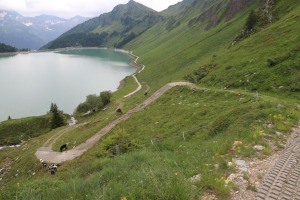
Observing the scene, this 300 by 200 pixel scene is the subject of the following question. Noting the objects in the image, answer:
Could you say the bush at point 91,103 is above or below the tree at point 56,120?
above

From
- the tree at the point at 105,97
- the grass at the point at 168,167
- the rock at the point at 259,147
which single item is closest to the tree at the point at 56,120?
the tree at the point at 105,97

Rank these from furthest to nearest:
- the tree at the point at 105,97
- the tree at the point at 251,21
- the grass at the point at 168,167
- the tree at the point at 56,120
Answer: the tree at the point at 105,97 → the tree at the point at 251,21 → the tree at the point at 56,120 → the grass at the point at 168,167

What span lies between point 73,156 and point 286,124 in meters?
28.5

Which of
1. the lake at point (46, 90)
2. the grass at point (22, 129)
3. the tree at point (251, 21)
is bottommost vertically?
the grass at point (22, 129)

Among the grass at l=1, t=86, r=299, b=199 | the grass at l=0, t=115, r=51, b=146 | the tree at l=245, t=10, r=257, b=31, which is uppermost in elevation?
the tree at l=245, t=10, r=257, b=31

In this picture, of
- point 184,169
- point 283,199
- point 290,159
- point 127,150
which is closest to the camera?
point 283,199

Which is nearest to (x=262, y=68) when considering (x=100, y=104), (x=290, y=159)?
(x=290, y=159)

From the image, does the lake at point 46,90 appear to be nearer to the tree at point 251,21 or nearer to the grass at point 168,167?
the grass at point 168,167

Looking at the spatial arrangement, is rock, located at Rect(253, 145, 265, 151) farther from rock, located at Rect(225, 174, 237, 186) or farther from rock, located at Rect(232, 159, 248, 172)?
rock, located at Rect(225, 174, 237, 186)

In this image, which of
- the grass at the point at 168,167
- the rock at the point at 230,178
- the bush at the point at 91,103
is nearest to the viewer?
the grass at the point at 168,167

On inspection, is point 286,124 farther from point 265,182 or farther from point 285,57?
point 285,57

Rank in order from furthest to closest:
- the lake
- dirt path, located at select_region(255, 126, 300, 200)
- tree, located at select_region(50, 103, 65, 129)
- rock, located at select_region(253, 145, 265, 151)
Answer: the lake → tree, located at select_region(50, 103, 65, 129) → rock, located at select_region(253, 145, 265, 151) → dirt path, located at select_region(255, 126, 300, 200)

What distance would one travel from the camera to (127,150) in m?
16.0

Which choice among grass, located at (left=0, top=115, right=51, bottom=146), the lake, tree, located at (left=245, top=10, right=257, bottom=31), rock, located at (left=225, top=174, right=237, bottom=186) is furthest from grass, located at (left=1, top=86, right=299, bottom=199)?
the lake
